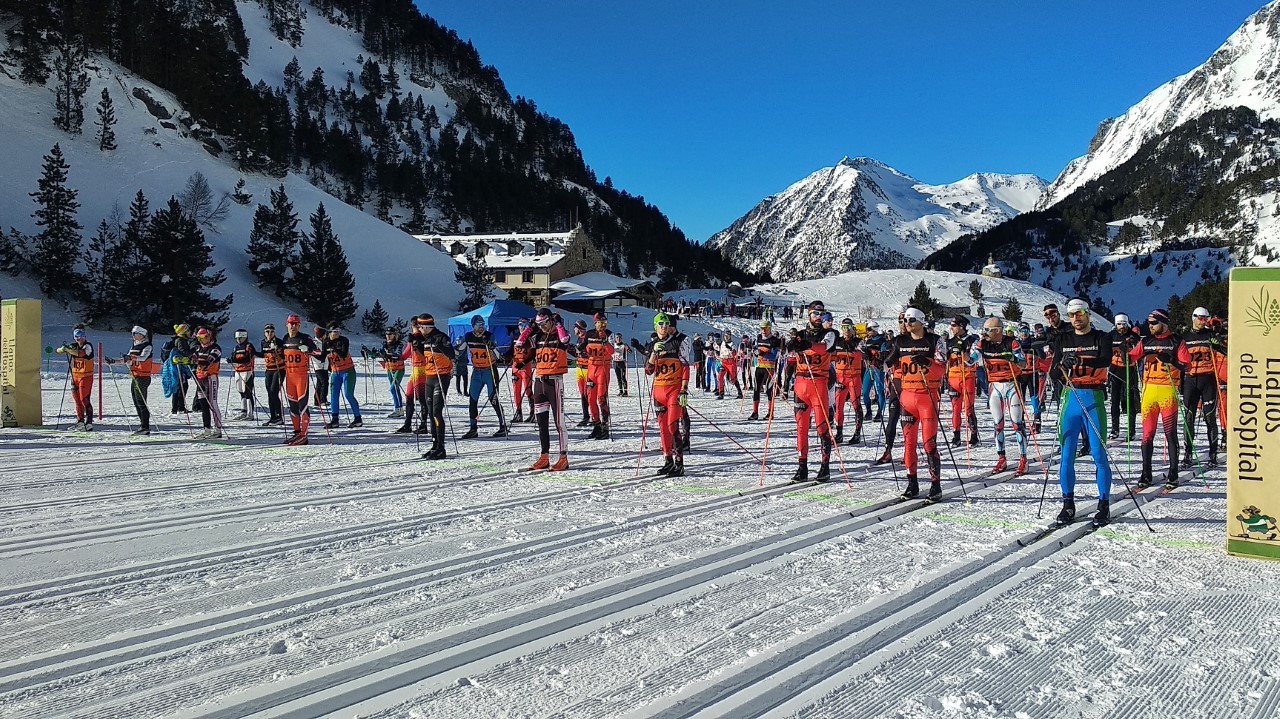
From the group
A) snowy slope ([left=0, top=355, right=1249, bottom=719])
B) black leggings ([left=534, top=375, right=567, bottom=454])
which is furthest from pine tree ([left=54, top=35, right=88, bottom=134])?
black leggings ([left=534, top=375, right=567, bottom=454])

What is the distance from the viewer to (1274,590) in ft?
14.9

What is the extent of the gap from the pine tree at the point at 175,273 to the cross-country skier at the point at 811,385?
39.4 m

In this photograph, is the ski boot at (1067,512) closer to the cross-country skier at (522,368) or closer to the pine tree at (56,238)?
the cross-country skier at (522,368)

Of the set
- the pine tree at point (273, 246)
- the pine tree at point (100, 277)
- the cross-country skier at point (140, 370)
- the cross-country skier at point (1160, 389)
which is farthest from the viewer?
the pine tree at point (273, 246)

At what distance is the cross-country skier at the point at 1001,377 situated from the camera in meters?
9.21

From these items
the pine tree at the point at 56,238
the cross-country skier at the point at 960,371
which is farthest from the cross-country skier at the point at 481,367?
the pine tree at the point at 56,238

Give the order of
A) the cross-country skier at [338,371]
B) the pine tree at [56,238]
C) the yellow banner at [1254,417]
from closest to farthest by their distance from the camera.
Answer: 1. the yellow banner at [1254,417]
2. the cross-country skier at [338,371]
3. the pine tree at [56,238]

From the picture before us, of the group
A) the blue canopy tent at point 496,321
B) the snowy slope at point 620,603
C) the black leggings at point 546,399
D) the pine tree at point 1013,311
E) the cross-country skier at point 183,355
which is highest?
the pine tree at point 1013,311

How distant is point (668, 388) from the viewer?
8797 mm

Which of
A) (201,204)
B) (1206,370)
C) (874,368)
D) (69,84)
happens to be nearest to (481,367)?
(874,368)

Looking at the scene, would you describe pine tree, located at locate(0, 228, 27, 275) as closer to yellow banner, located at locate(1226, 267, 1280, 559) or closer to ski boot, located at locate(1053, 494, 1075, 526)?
ski boot, located at locate(1053, 494, 1075, 526)

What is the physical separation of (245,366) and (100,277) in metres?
36.5

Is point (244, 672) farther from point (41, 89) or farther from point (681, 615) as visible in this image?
point (41, 89)

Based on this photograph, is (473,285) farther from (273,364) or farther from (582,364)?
(273,364)
